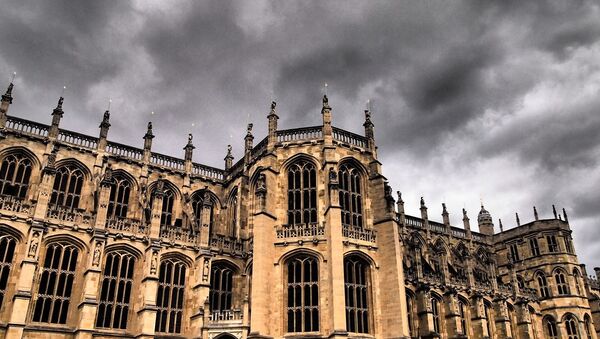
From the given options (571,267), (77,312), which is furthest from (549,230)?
(77,312)

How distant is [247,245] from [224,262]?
2.11 m

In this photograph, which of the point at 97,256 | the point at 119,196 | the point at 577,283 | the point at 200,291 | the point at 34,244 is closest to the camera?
the point at 34,244

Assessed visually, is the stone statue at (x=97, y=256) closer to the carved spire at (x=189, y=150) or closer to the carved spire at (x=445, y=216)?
the carved spire at (x=189, y=150)

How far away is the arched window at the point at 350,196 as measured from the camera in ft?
114

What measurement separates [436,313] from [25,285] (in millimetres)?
31739

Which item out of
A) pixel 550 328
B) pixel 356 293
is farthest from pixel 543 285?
pixel 356 293

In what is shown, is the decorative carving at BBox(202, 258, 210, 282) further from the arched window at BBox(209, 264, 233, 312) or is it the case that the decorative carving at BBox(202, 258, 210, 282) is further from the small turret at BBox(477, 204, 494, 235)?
the small turret at BBox(477, 204, 494, 235)

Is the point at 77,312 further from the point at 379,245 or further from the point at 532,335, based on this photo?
the point at 532,335

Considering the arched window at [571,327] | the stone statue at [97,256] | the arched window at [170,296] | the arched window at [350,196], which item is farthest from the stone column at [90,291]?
the arched window at [571,327]

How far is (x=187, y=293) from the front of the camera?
34812 millimetres

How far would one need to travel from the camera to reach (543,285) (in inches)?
2162

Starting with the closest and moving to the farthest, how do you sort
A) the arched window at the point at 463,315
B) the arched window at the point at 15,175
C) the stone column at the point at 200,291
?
1. the stone column at the point at 200,291
2. the arched window at the point at 15,175
3. the arched window at the point at 463,315

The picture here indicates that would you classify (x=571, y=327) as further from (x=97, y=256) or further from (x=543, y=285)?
(x=97, y=256)

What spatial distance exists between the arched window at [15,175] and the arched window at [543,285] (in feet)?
171
